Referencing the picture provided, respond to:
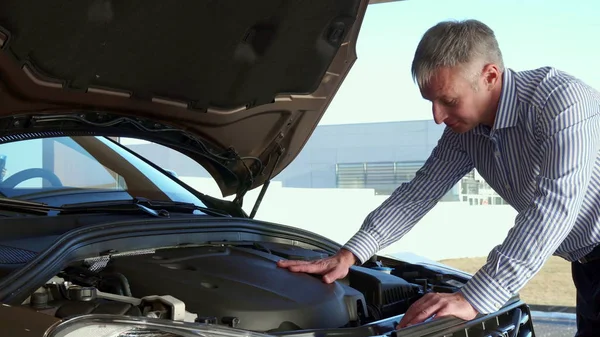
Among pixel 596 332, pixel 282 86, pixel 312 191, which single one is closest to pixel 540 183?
pixel 596 332

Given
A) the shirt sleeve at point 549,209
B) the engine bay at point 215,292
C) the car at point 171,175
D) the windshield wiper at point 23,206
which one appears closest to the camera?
the engine bay at point 215,292

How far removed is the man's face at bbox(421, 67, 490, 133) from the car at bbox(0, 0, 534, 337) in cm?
57

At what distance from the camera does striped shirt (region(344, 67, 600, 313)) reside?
68.8 inches

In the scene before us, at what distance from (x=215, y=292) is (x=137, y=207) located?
656 mm

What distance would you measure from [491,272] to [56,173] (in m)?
1.42

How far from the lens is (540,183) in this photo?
1.82 meters

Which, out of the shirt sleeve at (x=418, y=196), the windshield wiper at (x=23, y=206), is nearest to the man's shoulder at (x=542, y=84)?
the shirt sleeve at (x=418, y=196)

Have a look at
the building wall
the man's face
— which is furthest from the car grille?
the building wall

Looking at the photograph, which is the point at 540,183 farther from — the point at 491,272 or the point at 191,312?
the point at 191,312

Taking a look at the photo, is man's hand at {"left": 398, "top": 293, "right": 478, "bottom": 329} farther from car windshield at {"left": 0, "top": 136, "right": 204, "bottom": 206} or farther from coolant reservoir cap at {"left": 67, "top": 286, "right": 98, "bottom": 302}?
car windshield at {"left": 0, "top": 136, "right": 204, "bottom": 206}

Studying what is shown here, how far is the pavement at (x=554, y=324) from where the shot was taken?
6.14 metres

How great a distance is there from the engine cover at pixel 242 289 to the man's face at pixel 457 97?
1.93 feet

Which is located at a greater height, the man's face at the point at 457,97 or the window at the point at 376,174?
the window at the point at 376,174

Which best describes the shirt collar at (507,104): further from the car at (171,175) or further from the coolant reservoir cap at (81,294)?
the coolant reservoir cap at (81,294)
